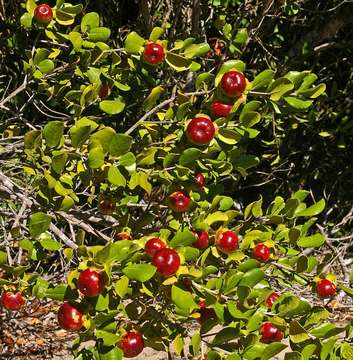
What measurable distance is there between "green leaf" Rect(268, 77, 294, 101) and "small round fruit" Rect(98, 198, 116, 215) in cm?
76

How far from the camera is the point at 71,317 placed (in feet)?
5.89

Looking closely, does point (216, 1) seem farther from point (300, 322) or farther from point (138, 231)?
point (300, 322)

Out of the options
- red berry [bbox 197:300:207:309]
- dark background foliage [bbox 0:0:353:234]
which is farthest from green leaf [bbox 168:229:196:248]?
dark background foliage [bbox 0:0:353:234]

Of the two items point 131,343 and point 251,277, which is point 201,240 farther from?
point 131,343

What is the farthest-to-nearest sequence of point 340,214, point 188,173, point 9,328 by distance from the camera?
point 340,214 → point 9,328 → point 188,173

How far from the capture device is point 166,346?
2244 millimetres

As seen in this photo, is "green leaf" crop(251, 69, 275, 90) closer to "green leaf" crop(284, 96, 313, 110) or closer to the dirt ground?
"green leaf" crop(284, 96, 313, 110)

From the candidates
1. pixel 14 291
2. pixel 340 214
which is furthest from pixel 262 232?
pixel 340 214

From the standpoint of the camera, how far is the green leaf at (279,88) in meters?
2.29

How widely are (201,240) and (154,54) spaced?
81cm

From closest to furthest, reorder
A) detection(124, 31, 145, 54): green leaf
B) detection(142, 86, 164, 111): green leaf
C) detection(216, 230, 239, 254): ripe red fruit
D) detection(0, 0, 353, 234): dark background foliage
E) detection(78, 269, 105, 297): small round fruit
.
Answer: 1. detection(78, 269, 105, 297): small round fruit
2. detection(216, 230, 239, 254): ripe red fruit
3. detection(142, 86, 164, 111): green leaf
4. detection(124, 31, 145, 54): green leaf
5. detection(0, 0, 353, 234): dark background foliage

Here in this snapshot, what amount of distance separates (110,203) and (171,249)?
57cm

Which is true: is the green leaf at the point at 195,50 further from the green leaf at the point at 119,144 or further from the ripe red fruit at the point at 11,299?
the ripe red fruit at the point at 11,299

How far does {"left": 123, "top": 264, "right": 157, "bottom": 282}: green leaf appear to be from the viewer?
68.7 inches
